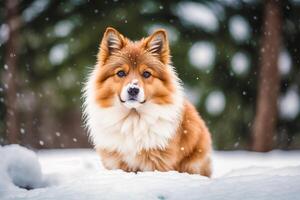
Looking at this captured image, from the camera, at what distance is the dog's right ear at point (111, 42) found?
13.9 feet

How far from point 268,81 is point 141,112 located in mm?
3167

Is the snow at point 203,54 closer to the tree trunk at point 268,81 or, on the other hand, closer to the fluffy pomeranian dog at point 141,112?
the tree trunk at point 268,81

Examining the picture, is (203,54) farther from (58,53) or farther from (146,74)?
(146,74)

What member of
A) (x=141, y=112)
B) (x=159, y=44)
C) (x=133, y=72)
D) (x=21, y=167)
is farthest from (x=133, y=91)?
(x=21, y=167)

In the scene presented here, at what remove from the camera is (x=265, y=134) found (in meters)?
6.83

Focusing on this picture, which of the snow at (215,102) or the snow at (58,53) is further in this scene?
the snow at (58,53)

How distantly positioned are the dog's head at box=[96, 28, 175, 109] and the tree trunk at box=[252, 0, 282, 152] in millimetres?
2816

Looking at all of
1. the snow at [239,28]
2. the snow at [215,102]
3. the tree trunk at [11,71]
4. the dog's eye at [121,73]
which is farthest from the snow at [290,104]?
the tree trunk at [11,71]

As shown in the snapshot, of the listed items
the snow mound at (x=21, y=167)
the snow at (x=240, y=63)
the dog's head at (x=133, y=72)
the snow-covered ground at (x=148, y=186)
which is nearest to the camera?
the snow-covered ground at (x=148, y=186)

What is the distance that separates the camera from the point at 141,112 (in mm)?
4176

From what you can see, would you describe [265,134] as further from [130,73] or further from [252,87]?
[130,73]

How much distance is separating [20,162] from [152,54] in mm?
1423

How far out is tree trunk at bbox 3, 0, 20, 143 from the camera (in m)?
7.26

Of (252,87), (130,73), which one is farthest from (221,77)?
(130,73)
